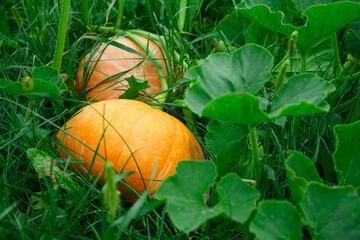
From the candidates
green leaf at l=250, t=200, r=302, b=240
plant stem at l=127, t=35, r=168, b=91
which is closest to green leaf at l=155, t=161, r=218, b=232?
green leaf at l=250, t=200, r=302, b=240

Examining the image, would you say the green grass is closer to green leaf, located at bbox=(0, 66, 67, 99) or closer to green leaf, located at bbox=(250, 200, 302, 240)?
green leaf, located at bbox=(0, 66, 67, 99)

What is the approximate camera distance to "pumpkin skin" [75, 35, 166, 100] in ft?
5.46

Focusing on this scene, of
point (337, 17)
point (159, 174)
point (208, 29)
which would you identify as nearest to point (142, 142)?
point (159, 174)

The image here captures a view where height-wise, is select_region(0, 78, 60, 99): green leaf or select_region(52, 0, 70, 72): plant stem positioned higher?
select_region(52, 0, 70, 72): plant stem

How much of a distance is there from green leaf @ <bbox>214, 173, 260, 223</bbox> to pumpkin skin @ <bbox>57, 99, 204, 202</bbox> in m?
0.28

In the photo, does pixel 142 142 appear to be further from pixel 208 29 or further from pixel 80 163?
pixel 208 29

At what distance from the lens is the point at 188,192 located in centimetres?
100

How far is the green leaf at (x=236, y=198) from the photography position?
948 mm

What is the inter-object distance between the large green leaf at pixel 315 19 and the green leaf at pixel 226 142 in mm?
348

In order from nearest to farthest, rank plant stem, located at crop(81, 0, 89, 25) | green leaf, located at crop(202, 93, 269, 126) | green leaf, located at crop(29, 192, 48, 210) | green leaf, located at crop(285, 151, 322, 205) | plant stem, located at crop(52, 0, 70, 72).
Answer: green leaf, located at crop(202, 93, 269, 126)
green leaf, located at crop(285, 151, 322, 205)
green leaf, located at crop(29, 192, 48, 210)
plant stem, located at crop(52, 0, 70, 72)
plant stem, located at crop(81, 0, 89, 25)

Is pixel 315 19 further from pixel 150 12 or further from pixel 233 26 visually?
pixel 150 12

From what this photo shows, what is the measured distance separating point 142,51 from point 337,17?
832mm

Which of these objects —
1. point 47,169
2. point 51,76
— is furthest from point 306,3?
point 47,169

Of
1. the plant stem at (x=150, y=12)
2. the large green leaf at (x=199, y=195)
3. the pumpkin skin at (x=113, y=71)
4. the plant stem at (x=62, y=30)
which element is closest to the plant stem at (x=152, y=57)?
the pumpkin skin at (x=113, y=71)
